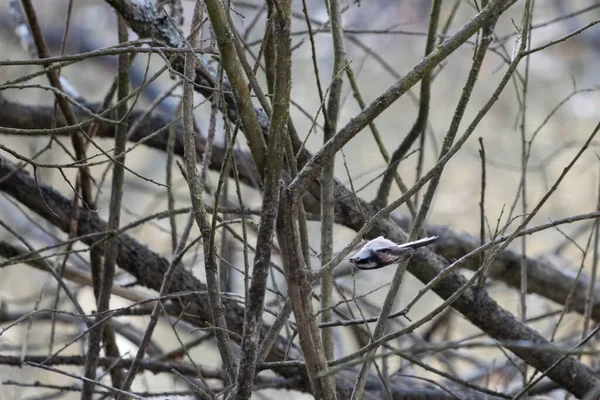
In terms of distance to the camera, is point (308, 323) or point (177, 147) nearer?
point (308, 323)

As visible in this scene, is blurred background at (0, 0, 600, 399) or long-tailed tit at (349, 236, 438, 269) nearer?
long-tailed tit at (349, 236, 438, 269)

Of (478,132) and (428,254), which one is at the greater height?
(478,132)

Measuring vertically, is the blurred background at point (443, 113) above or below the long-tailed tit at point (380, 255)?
above

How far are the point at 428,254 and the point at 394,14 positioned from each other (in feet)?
11.0

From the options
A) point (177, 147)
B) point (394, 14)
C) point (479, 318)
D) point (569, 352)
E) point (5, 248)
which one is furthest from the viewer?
point (394, 14)

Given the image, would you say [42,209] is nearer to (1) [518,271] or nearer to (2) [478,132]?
(1) [518,271]

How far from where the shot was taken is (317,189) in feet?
3.60

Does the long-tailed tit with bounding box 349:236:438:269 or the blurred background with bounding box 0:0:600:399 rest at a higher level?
the blurred background with bounding box 0:0:600:399

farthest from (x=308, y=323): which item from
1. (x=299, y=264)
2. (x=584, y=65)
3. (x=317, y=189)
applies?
(x=584, y=65)

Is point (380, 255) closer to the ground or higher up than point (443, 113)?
closer to the ground

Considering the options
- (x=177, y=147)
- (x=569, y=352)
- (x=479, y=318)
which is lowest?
(x=569, y=352)

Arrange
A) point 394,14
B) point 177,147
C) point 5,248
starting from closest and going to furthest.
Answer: point 5,248 → point 177,147 → point 394,14

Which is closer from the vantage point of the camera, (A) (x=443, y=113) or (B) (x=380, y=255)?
(B) (x=380, y=255)

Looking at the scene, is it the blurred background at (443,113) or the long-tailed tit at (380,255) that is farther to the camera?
the blurred background at (443,113)
